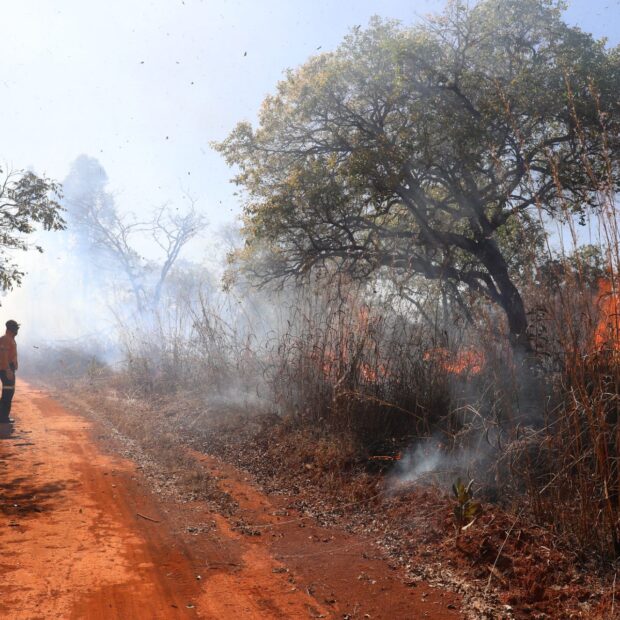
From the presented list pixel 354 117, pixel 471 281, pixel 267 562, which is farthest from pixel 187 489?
pixel 354 117

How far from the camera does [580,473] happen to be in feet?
Answer: 11.7

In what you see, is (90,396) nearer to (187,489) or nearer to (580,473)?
(187,489)

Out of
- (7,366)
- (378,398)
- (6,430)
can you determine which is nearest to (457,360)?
(378,398)

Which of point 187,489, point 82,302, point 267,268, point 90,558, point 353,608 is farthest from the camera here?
point 82,302

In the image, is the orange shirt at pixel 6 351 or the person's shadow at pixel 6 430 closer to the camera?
the person's shadow at pixel 6 430

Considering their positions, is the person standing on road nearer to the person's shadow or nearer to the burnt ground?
the person's shadow

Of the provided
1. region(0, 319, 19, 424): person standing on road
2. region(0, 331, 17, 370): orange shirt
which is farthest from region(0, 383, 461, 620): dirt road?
region(0, 331, 17, 370): orange shirt

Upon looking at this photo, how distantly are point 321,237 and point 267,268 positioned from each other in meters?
1.20

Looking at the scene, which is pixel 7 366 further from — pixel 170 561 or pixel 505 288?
pixel 505 288

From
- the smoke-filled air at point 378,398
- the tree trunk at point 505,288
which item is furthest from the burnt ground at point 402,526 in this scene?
the tree trunk at point 505,288

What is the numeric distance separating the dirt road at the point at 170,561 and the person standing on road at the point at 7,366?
11.8 feet

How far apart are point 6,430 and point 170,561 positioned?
599 cm

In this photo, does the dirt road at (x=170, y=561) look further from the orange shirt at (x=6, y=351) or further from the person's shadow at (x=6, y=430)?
the orange shirt at (x=6, y=351)

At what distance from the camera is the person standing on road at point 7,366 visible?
30.5ft
